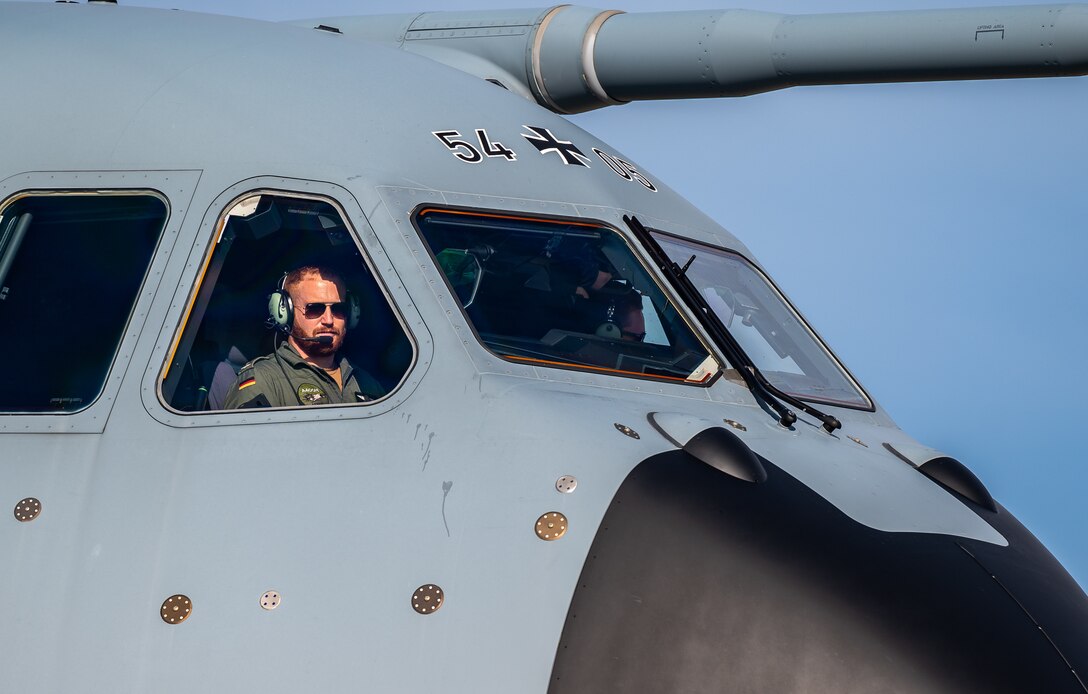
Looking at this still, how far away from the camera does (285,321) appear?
588cm

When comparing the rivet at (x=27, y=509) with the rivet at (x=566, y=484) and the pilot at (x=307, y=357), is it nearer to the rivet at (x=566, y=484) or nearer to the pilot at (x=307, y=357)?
the pilot at (x=307, y=357)

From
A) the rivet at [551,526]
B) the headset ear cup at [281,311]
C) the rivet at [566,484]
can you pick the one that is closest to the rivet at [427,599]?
the rivet at [551,526]

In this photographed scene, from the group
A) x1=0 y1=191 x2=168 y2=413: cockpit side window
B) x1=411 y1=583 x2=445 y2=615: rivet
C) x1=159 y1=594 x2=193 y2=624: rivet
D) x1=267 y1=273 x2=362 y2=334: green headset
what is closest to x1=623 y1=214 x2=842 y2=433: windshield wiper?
x1=267 y1=273 x2=362 y2=334: green headset

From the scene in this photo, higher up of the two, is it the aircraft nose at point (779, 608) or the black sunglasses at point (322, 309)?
the black sunglasses at point (322, 309)

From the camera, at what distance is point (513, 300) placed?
594 centimetres

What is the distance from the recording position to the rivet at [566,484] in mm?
5008

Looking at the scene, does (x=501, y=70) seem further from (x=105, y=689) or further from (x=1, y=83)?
(x=105, y=689)

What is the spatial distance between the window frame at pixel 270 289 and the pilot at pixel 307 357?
114 mm

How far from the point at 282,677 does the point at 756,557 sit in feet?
5.90

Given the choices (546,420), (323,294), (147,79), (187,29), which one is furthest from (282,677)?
(187,29)

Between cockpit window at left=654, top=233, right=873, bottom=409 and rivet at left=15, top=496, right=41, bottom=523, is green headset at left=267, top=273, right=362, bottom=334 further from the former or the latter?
cockpit window at left=654, top=233, right=873, bottom=409

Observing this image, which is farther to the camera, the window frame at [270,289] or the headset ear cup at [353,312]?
the headset ear cup at [353,312]

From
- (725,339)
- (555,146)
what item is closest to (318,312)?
(555,146)

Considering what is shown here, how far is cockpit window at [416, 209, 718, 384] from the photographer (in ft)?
19.1
